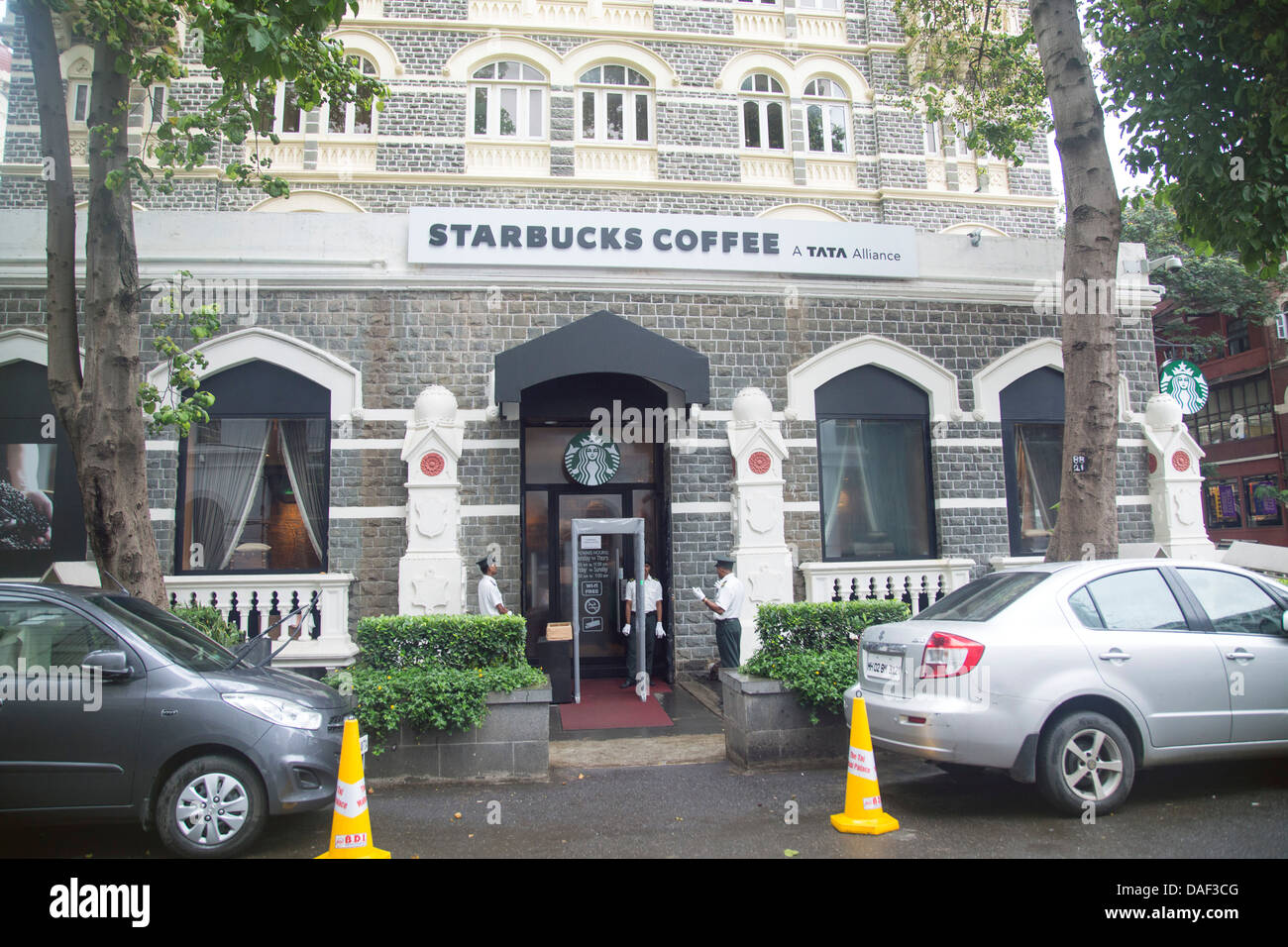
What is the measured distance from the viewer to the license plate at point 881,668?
5891mm

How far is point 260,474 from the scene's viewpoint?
10609 millimetres

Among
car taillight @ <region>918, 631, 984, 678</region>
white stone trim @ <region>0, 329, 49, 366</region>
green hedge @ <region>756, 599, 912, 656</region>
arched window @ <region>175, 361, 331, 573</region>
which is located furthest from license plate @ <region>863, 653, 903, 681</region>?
white stone trim @ <region>0, 329, 49, 366</region>

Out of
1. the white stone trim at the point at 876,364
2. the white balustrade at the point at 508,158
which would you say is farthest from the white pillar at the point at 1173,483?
the white balustrade at the point at 508,158

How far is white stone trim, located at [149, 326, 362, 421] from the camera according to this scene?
1051 centimetres

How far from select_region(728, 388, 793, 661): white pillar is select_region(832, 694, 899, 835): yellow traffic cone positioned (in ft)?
15.9

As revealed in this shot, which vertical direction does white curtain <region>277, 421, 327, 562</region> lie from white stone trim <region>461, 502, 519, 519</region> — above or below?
above

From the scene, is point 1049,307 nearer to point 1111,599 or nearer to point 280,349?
point 1111,599

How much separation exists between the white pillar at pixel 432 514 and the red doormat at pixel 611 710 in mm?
1874

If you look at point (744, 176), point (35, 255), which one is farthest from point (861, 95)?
point (35, 255)

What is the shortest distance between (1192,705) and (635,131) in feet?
53.7

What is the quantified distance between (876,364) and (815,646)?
18.0ft

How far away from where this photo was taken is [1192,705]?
5609 mm

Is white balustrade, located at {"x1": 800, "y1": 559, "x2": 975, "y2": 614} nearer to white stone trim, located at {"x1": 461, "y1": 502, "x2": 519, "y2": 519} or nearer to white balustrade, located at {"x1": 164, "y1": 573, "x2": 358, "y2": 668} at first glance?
white stone trim, located at {"x1": 461, "y1": 502, "x2": 519, "y2": 519}

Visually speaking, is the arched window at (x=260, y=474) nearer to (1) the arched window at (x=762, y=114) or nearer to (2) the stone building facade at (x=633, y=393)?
(2) the stone building facade at (x=633, y=393)
